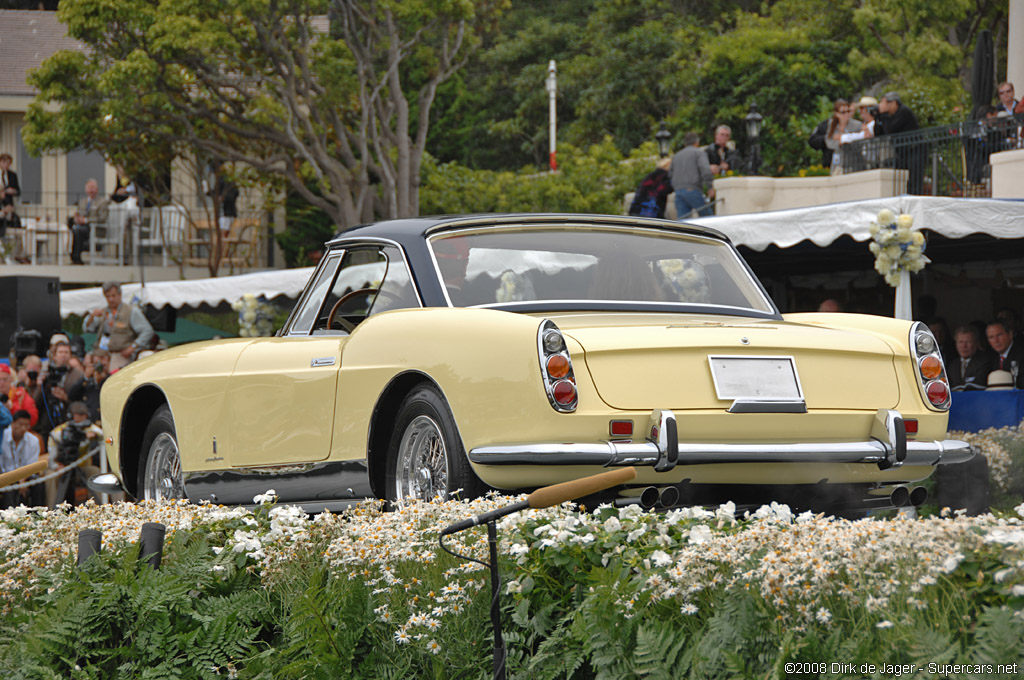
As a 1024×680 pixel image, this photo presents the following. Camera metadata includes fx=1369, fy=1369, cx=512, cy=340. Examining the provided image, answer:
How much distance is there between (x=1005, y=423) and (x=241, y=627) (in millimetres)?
7618

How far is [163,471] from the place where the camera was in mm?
7875

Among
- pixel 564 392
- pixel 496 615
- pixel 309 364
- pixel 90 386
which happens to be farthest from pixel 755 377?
pixel 90 386

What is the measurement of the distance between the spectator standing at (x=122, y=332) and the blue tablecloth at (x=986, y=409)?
9089 millimetres

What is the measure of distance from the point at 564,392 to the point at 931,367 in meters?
1.73

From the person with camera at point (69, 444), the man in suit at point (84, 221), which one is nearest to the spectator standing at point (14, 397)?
the person with camera at point (69, 444)

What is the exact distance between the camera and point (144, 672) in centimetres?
420

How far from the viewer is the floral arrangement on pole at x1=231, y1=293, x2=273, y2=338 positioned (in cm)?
1778

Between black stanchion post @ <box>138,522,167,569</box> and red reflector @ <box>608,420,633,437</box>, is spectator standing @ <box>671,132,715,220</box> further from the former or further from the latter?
black stanchion post @ <box>138,522,167,569</box>

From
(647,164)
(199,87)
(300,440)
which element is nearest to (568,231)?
(300,440)

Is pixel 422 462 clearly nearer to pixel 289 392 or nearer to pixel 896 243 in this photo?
pixel 289 392

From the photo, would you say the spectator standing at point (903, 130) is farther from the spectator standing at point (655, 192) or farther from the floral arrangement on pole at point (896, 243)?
the floral arrangement on pole at point (896, 243)

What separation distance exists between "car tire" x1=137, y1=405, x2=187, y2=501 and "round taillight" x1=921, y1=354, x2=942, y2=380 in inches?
158

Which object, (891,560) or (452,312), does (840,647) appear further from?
(452,312)

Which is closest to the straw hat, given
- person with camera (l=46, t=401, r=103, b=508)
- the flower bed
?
the flower bed
